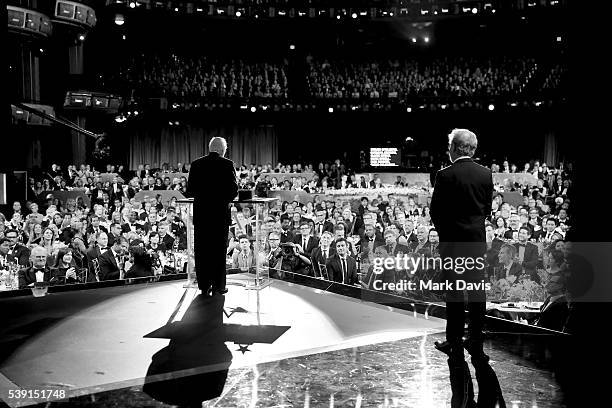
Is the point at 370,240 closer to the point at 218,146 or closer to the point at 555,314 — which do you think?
the point at 218,146

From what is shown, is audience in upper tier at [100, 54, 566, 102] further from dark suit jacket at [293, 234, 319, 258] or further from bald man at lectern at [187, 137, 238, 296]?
bald man at lectern at [187, 137, 238, 296]

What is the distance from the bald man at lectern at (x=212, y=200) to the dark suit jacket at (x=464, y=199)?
1.86 meters

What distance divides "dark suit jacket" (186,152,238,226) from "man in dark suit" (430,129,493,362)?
185cm

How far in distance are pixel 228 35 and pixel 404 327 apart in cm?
2174

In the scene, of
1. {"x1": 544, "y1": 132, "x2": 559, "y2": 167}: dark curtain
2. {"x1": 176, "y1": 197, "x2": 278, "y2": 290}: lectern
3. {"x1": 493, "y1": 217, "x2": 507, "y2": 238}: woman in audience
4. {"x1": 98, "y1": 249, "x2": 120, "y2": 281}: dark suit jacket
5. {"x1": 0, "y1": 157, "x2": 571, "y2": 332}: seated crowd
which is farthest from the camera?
{"x1": 544, "y1": 132, "x2": 559, "y2": 167}: dark curtain

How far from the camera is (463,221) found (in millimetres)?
3416

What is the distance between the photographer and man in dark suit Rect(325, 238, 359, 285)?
6.81 m

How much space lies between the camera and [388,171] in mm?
21781

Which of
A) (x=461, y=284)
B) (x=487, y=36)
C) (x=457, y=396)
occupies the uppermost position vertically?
(x=487, y=36)

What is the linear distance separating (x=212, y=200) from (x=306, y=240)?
4230mm

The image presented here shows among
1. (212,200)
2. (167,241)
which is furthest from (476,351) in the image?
(167,241)

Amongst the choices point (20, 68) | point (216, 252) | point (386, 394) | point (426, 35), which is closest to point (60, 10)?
point (20, 68)

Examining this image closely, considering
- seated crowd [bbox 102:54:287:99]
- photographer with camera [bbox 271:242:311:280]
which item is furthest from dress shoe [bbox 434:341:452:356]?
seated crowd [bbox 102:54:287:99]

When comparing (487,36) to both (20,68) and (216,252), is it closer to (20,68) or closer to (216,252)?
(20,68)
